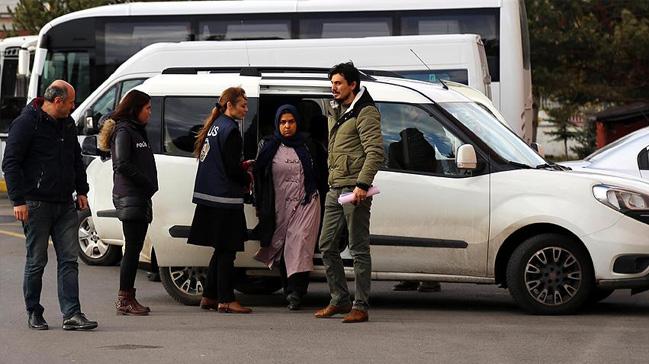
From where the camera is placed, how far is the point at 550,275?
10.9 meters

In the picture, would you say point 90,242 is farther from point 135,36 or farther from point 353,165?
point 135,36

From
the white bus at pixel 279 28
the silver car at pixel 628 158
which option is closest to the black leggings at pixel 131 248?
the silver car at pixel 628 158

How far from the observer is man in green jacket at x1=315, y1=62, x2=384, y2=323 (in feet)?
33.7

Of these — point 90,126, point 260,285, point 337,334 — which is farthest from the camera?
point 90,126

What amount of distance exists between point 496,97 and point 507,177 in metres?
9.55

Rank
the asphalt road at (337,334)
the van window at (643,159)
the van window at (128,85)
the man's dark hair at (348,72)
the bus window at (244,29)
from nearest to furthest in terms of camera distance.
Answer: the asphalt road at (337,334) → the man's dark hair at (348,72) → the van window at (643,159) → the van window at (128,85) → the bus window at (244,29)

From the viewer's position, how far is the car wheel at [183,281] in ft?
38.2

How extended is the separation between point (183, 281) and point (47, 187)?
2106 millimetres

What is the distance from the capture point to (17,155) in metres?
9.77

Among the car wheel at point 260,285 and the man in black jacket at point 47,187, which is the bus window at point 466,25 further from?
the man in black jacket at point 47,187

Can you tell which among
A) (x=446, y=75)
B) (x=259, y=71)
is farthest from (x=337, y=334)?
(x=446, y=75)

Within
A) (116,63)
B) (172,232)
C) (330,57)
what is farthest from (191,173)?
(116,63)

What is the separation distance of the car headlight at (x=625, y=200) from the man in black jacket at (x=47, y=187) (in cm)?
377

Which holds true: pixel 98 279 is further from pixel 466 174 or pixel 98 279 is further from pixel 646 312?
pixel 646 312
